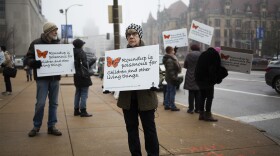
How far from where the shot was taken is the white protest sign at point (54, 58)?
5.55 m

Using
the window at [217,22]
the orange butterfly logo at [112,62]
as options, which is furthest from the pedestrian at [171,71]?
the window at [217,22]

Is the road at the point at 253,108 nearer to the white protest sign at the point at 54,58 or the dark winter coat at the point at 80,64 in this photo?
the dark winter coat at the point at 80,64

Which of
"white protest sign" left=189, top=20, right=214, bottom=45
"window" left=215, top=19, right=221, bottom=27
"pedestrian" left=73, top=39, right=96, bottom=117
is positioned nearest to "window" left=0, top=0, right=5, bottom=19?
"window" left=215, top=19, right=221, bottom=27

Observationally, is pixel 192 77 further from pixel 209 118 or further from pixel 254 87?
pixel 254 87

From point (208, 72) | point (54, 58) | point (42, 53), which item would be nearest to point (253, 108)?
point (208, 72)

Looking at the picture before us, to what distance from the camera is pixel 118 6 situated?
10859 mm

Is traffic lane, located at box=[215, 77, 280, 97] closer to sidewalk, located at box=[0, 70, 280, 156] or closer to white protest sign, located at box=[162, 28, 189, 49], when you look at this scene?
white protest sign, located at box=[162, 28, 189, 49]

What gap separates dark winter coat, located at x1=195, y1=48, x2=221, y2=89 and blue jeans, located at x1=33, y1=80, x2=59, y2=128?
3.23 m

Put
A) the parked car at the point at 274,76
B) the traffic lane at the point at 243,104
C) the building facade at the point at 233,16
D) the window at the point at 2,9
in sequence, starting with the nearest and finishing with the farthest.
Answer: the traffic lane at the point at 243,104 → the parked car at the point at 274,76 → the window at the point at 2,9 → the building facade at the point at 233,16

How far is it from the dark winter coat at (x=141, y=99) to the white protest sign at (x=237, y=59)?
137 inches

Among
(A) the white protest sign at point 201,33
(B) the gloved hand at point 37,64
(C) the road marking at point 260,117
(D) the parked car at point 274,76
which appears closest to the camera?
(B) the gloved hand at point 37,64

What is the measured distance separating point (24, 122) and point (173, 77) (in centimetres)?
390

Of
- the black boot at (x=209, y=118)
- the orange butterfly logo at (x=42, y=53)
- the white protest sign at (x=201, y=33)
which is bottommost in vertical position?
the black boot at (x=209, y=118)

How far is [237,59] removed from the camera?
6.97 meters
